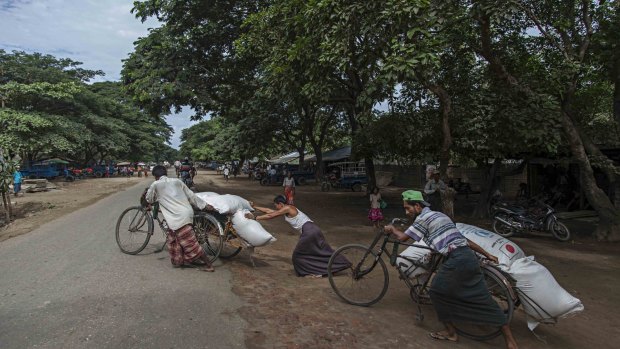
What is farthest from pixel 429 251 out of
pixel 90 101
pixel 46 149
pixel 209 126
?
pixel 209 126

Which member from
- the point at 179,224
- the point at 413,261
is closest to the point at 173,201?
the point at 179,224

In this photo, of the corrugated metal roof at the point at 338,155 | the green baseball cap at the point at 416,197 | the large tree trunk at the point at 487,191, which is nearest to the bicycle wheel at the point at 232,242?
the green baseball cap at the point at 416,197

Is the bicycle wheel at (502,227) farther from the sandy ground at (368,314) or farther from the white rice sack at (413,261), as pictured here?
the white rice sack at (413,261)

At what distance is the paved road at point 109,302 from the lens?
371cm

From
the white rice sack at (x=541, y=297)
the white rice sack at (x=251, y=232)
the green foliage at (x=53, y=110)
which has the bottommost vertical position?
the white rice sack at (x=541, y=297)

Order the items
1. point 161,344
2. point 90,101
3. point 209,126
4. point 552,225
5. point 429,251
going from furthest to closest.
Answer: point 209,126 → point 90,101 → point 552,225 → point 429,251 → point 161,344

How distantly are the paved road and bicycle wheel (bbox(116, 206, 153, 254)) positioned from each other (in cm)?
18

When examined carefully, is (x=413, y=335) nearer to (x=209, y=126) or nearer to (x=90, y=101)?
(x=90, y=101)

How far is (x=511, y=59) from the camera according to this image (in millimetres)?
11484

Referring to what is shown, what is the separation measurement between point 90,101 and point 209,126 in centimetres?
3561

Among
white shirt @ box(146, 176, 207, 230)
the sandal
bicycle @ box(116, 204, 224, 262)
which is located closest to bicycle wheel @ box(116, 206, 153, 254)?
bicycle @ box(116, 204, 224, 262)

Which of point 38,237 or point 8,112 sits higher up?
point 8,112

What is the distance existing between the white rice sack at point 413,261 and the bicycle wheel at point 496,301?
633 mm

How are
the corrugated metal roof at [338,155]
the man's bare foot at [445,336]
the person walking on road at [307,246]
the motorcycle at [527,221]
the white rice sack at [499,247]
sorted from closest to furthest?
1. the man's bare foot at [445,336]
2. the white rice sack at [499,247]
3. the person walking on road at [307,246]
4. the motorcycle at [527,221]
5. the corrugated metal roof at [338,155]
